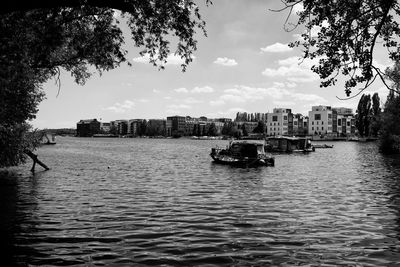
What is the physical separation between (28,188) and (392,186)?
3090 centimetres

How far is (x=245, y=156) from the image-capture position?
192ft

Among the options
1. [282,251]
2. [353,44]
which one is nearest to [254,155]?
[282,251]

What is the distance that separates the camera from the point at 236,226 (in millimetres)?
18016

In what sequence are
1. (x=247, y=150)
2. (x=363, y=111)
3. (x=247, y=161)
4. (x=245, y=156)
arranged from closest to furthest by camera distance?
(x=247, y=161) → (x=245, y=156) → (x=247, y=150) → (x=363, y=111)

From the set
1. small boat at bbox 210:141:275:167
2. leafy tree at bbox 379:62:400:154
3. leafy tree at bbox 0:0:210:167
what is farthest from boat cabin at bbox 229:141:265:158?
leafy tree at bbox 0:0:210:167

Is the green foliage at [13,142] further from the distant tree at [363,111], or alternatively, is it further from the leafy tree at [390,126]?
the distant tree at [363,111]

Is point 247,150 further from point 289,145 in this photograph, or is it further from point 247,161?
point 289,145

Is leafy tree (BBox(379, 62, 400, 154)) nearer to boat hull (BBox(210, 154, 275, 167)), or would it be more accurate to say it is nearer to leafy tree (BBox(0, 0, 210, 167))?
boat hull (BBox(210, 154, 275, 167))

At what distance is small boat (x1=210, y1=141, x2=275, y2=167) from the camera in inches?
2199

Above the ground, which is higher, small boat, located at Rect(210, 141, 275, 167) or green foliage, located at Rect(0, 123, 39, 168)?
green foliage, located at Rect(0, 123, 39, 168)

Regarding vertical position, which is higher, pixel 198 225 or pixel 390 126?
pixel 390 126

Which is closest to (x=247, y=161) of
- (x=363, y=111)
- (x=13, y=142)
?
(x=13, y=142)

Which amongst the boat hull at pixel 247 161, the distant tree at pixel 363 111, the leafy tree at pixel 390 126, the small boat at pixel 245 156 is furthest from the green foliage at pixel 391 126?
the distant tree at pixel 363 111

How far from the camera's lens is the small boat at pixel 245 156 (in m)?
55.8
